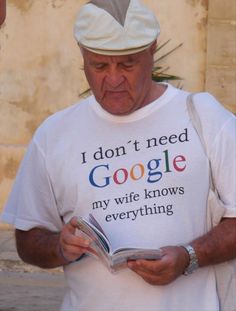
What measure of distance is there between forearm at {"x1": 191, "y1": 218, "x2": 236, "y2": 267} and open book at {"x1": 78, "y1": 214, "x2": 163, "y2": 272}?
0.16 meters

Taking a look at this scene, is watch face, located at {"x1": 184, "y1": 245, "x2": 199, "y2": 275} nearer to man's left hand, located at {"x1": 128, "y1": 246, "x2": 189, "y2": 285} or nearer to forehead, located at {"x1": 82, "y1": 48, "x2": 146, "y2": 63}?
man's left hand, located at {"x1": 128, "y1": 246, "x2": 189, "y2": 285}

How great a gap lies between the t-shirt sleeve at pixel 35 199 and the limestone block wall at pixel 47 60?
444 cm

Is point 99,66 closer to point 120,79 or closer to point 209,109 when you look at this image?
point 120,79

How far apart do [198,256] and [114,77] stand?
25.5 inches

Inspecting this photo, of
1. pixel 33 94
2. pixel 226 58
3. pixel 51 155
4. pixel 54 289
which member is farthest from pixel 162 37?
pixel 51 155

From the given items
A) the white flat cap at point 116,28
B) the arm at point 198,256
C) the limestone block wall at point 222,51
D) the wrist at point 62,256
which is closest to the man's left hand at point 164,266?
the arm at point 198,256

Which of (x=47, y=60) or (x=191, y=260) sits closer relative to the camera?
(x=191, y=260)

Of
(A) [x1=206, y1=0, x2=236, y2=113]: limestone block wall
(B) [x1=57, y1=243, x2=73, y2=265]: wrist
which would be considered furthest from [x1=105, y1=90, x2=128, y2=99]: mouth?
(A) [x1=206, y1=0, x2=236, y2=113]: limestone block wall

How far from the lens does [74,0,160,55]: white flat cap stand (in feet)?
10.6

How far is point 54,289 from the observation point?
21.9 ft

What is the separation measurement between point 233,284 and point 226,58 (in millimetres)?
4537

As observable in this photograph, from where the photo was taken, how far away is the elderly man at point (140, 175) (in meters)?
3.25

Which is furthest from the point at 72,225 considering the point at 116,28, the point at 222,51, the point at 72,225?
the point at 222,51

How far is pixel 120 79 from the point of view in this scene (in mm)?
3289
